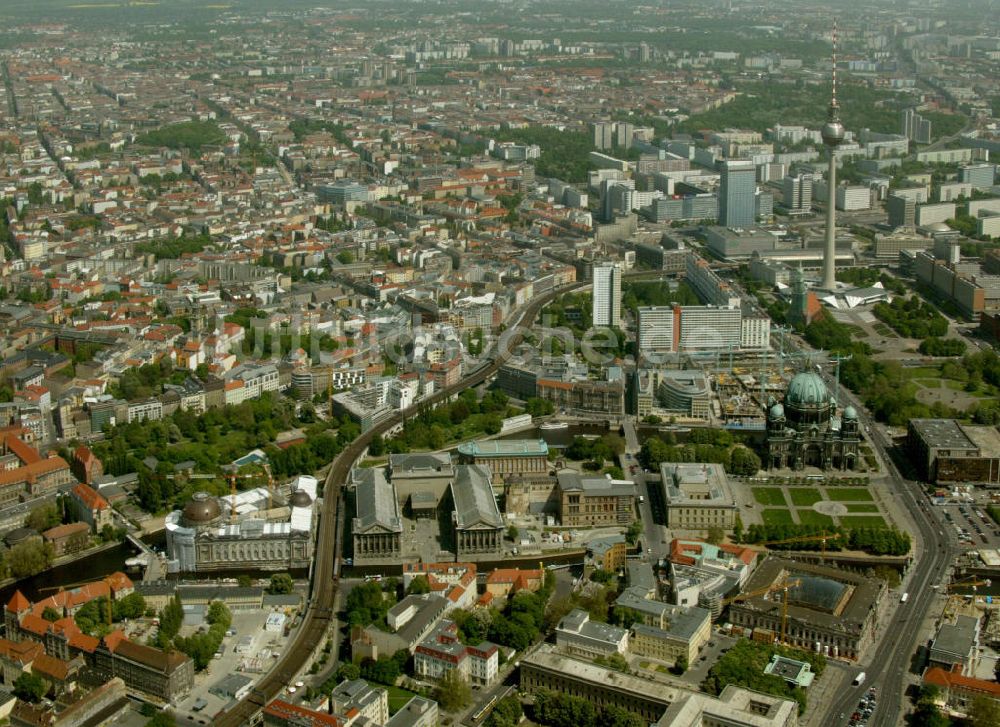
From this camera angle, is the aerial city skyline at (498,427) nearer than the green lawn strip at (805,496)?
Yes

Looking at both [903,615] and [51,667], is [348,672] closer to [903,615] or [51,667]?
[51,667]

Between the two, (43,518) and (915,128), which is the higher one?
(915,128)

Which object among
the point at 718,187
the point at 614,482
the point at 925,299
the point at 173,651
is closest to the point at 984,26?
the point at 718,187

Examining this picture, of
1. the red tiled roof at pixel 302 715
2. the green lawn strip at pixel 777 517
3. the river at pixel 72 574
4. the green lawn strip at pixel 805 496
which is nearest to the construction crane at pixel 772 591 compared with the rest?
the green lawn strip at pixel 777 517

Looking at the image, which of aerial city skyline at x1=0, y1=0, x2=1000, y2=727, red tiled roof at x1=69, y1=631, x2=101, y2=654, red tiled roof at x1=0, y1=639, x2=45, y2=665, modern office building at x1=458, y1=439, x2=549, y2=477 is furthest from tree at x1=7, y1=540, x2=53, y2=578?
modern office building at x1=458, y1=439, x2=549, y2=477

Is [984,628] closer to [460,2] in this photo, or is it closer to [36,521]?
[36,521]

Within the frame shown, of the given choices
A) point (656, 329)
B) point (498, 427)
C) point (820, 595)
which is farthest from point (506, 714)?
point (656, 329)

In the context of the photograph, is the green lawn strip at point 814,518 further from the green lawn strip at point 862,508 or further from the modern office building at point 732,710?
the modern office building at point 732,710
